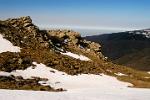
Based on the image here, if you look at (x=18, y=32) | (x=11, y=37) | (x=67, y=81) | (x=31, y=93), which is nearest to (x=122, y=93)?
(x=31, y=93)

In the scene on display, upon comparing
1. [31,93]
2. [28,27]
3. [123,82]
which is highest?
[28,27]

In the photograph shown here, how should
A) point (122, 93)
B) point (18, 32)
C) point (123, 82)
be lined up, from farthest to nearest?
point (18, 32) < point (123, 82) < point (122, 93)

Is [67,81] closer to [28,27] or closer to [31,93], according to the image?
[31,93]

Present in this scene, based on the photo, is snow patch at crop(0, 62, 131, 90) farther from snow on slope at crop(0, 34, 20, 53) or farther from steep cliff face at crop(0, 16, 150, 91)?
snow on slope at crop(0, 34, 20, 53)

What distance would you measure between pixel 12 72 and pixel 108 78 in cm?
1772

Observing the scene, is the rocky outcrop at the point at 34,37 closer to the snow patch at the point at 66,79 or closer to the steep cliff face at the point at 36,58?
the steep cliff face at the point at 36,58

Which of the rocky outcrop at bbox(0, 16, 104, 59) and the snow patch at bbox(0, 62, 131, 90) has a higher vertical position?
the rocky outcrop at bbox(0, 16, 104, 59)

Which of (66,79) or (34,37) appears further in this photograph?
(34,37)

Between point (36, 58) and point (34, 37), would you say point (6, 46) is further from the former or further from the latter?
point (34, 37)

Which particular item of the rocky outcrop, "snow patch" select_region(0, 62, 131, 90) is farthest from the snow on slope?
"snow patch" select_region(0, 62, 131, 90)

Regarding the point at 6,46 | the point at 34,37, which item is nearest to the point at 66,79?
the point at 6,46

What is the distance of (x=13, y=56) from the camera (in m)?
59.9

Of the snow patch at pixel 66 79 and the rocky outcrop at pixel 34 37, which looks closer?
the snow patch at pixel 66 79

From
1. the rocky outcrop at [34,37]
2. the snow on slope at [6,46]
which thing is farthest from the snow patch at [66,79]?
the rocky outcrop at [34,37]
